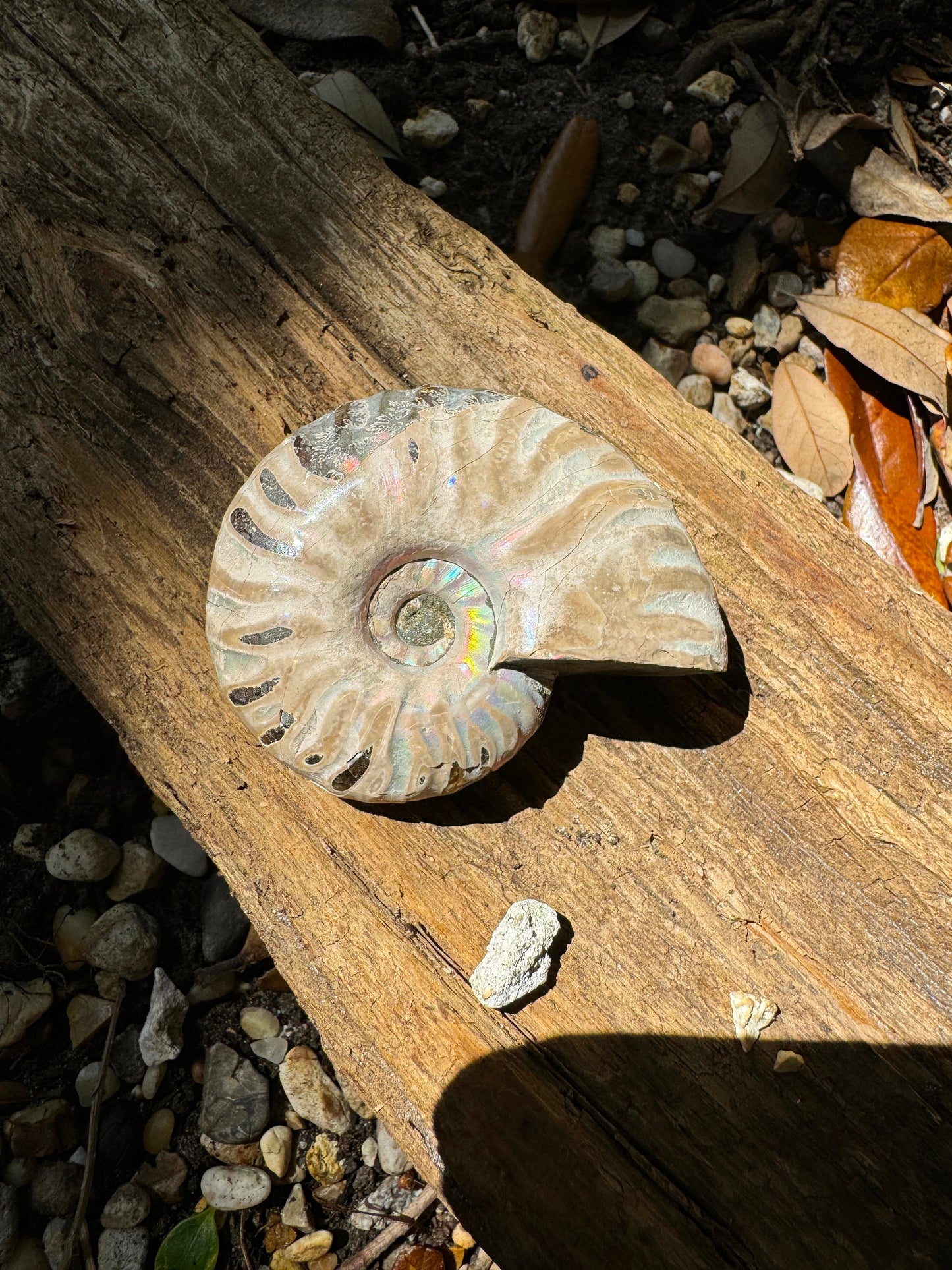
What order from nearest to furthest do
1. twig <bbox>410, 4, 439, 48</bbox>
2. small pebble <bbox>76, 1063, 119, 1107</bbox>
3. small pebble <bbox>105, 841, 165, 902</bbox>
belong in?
small pebble <bbox>76, 1063, 119, 1107</bbox> → small pebble <bbox>105, 841, 165, 902</bbox> → twig <bbox>410, 4, 439, 48</bbox>

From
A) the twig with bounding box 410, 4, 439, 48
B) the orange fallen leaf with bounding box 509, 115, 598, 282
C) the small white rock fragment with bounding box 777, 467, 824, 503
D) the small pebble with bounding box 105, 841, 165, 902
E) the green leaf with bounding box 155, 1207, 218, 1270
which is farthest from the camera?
the twig with bounding box 410, 4, 439, 48

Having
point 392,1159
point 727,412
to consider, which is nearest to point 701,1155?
point 392,1159

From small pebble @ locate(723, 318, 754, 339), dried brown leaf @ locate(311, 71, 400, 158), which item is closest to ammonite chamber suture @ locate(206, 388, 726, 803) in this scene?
small pebble @ locate(723, 318, 754, 339)

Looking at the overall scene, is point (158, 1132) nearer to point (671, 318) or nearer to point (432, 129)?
point (671, 318)

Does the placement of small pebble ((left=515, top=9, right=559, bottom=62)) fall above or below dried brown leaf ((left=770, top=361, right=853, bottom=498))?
above

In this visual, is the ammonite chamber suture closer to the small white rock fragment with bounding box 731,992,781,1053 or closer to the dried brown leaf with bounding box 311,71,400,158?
the small white rock fragment with bounding box 731,992,781,1053

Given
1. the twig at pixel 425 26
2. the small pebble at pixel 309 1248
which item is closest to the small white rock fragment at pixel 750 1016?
the small pebble at pixel 309 1248

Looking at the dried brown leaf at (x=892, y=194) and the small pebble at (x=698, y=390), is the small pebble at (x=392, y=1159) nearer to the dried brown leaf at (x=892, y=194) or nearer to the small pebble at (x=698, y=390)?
the small pebble at (x=698, y=390)
